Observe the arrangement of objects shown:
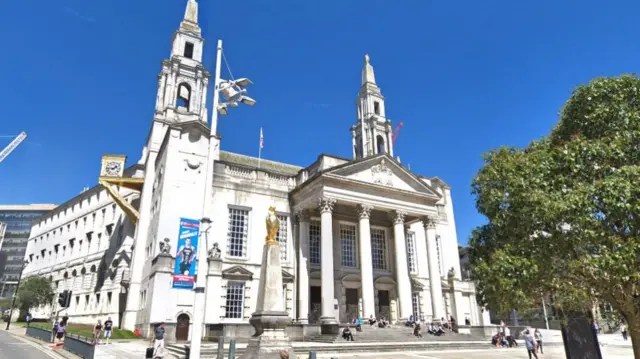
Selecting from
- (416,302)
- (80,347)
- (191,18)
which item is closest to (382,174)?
(416,302)

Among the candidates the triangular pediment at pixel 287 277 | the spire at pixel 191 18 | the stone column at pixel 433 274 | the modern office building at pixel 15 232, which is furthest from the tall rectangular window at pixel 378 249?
the modern office building at pixel 15 232

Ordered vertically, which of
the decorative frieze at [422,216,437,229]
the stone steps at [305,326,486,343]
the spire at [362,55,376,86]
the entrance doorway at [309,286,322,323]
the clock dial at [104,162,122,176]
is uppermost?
the spire at [362,55,376,86]

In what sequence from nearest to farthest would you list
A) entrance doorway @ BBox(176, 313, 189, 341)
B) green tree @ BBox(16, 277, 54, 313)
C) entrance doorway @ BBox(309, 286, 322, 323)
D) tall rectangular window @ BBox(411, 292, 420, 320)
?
entrance doorway @ BBox(176, 313, 189, 341), entrance doorway @ BBox(309, 286, 322, 323), tall rectangular window @ BBox(411, 292, 420, 320), green tree @ BBox(16, 277, 54, 313)

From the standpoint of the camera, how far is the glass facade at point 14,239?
118 metres

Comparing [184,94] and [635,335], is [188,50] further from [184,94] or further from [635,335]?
[635,335]

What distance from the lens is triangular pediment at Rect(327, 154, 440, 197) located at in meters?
30.4

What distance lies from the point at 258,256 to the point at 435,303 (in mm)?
13545

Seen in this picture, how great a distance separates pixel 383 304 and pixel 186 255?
1612 centimetres

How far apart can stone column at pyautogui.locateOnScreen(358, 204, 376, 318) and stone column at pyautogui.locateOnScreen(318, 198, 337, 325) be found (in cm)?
226

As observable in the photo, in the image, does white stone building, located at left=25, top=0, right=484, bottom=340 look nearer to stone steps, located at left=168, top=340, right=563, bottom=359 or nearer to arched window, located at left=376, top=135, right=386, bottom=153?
stone steps, located at left=168, top=340, right=563, bottom=359

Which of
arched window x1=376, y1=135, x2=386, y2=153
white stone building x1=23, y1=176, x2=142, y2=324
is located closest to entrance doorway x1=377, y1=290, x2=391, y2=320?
white stone building x1=23, y1=176, x2=142, y2=324

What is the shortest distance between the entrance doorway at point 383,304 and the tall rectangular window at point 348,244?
3.40 metres

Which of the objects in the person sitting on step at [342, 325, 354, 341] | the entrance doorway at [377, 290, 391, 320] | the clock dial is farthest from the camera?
the clock dial

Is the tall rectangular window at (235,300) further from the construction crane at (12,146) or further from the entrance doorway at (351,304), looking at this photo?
the construction crane at (12,146)
